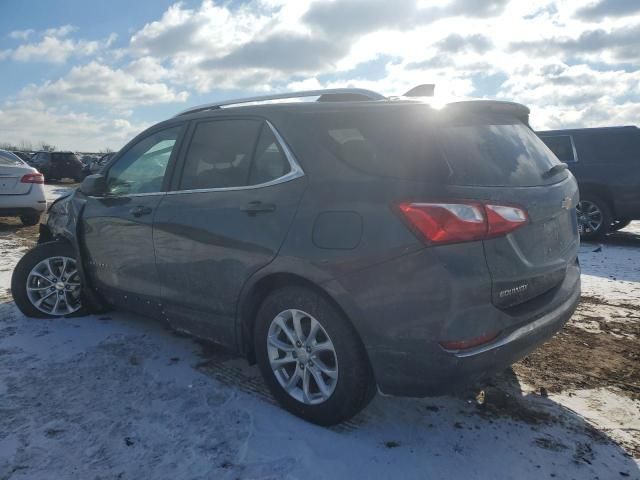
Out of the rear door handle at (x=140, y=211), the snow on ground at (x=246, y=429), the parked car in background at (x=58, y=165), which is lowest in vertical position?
the snow on ground at (x=246, y=429)

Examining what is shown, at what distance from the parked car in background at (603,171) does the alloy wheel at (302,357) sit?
7.19 m

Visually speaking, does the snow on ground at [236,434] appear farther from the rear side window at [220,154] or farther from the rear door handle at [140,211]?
the rear side window at [220,154]

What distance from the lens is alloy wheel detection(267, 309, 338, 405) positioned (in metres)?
A: 2.63

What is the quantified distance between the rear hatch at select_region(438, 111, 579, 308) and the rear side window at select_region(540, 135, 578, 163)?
630 cm

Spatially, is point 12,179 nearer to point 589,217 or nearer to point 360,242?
point 360,242

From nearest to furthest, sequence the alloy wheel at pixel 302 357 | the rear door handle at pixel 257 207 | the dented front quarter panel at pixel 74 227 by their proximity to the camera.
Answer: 1. the alloy wheel at pixel 302 357
2. the rear door handle at pixel 257 207
3. the dented front quarter panel at pixel 74 227

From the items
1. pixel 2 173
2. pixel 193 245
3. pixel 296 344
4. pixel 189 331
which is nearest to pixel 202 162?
pixel 193 245

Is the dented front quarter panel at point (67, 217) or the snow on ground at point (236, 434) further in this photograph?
the dented front quarter panel at point (67, 217)

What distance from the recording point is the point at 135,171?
385 cm

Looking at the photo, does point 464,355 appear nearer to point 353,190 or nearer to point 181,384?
point 353,190

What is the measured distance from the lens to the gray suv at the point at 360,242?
2.26m

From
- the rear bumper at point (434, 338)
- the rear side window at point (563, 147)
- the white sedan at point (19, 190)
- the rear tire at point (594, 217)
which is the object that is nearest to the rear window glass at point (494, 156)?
the rear bumper at point (434, 338)

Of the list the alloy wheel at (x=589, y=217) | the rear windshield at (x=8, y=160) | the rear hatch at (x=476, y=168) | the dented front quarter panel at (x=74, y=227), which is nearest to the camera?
the rear hatch at (x=476, y=168)

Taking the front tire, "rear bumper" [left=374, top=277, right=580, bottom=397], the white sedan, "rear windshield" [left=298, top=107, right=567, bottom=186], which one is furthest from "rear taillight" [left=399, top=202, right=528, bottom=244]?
the white sedan
